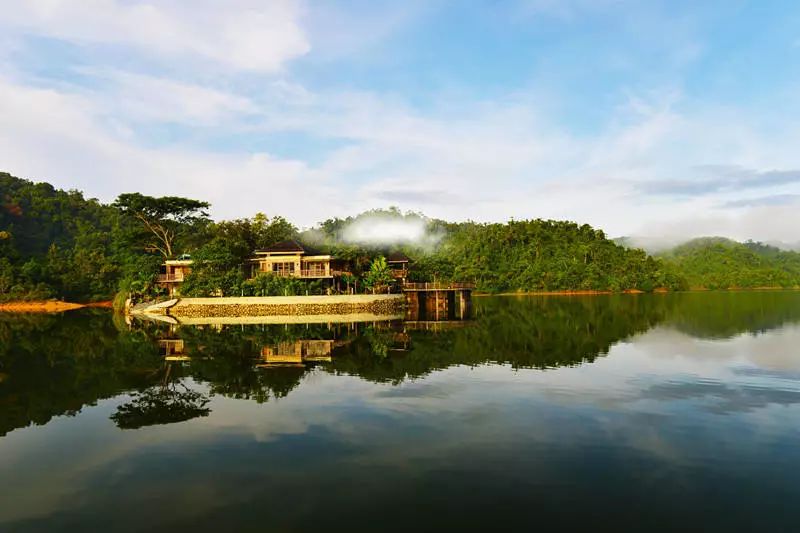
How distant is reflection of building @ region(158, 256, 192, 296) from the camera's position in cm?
5262

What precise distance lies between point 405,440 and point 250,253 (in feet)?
160

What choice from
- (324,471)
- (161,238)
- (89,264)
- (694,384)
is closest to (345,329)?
(694,384)

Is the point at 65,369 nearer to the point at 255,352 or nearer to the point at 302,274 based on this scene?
the point at 255,352

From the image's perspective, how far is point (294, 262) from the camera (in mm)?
49562

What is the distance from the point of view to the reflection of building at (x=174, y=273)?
52.6 meters

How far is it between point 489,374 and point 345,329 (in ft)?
54.8

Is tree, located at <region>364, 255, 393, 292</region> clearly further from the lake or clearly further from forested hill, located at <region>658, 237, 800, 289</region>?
forested hill, located at <region>658, 237, 800, 289</region>

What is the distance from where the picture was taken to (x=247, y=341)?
28.4 meters

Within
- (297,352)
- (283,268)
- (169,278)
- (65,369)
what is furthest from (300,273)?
(65,369)

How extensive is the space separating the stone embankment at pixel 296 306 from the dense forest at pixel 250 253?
1796mm

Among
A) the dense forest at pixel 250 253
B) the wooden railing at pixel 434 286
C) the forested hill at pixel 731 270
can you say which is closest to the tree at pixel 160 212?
the dense forest at pixel 250 253

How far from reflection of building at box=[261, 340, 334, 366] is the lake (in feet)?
0.87

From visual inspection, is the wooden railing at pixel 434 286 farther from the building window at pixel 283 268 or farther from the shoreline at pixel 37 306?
the shoreline at pixel 37 306

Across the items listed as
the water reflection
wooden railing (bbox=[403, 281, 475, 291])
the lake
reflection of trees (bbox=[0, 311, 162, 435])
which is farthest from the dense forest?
the lake
